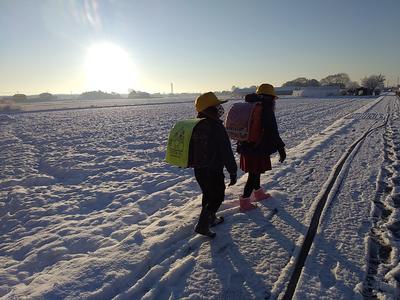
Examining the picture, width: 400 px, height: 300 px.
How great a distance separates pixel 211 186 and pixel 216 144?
56 cm

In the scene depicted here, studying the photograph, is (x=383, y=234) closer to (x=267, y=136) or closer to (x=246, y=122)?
(x=267, y=136)

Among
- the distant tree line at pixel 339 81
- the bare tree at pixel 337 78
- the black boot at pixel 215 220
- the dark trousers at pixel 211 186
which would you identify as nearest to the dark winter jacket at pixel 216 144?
the dark trousers at pixel 211 186

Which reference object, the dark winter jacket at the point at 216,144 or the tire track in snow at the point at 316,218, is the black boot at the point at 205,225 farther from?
the tire track in snow at the point at 316,218

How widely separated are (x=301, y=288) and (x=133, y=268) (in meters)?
1.77

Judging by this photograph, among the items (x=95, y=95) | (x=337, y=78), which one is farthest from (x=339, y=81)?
(x=95, y=95)

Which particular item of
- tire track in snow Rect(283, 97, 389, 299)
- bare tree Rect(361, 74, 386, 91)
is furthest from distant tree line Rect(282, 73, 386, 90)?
tire track in snow Rect(283, 97, 389, 299)

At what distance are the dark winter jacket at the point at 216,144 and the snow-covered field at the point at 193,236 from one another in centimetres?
98

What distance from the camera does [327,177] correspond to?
21.9 feet

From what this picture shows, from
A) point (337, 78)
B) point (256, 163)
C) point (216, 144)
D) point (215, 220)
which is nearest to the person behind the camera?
point (216, 144)

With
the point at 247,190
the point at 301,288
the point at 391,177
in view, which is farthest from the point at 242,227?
the point at 391,177

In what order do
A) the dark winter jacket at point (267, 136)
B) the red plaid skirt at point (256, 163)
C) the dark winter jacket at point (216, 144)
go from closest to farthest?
1. the dark winter jacket at point (216, 144)
2. the dark winter jacket at point (267, 136)
3. the red plaid skirt at point (256, 163)

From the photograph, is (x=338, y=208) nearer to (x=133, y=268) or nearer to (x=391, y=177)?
(x=391, y=177)

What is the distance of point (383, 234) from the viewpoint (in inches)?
161

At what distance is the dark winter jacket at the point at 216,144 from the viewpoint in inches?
158
